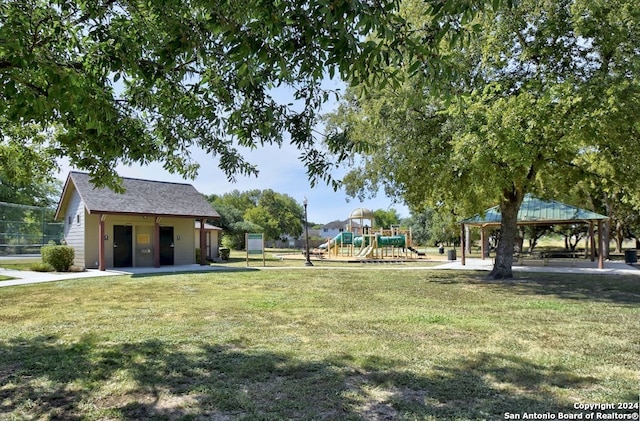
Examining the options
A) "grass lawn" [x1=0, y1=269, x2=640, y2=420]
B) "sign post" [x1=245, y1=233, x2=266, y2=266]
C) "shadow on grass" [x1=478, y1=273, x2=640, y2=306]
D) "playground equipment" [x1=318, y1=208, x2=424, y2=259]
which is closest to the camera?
"grass lawn" [x1=0, y1=269, x2=640, y2=420]

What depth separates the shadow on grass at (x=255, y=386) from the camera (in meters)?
3.62

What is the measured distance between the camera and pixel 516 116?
34.9 ft

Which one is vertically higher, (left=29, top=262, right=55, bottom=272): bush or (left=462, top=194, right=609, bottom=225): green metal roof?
(left=462, top=194, right=609, bottom=225): green metal roof

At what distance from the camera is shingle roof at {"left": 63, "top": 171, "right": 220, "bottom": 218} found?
1909 centimetres

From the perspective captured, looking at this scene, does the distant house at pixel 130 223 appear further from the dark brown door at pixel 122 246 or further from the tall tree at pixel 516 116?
the tall tree at pixel 516 116

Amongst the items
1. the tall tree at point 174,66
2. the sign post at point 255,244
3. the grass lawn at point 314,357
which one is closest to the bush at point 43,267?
the sign post at point 255,244

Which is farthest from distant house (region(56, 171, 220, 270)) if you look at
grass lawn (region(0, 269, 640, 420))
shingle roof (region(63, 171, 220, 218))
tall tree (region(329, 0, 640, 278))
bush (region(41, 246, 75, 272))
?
tall tree (region(329, 0, 640, 278))

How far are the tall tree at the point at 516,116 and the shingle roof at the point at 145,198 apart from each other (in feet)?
35.2

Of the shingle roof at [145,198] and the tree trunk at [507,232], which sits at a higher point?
the shingle roof at [145,198]

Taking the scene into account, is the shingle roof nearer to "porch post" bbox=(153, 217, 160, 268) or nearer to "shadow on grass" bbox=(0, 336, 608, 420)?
"porch post" bbox=(153, 217, 160, 268)

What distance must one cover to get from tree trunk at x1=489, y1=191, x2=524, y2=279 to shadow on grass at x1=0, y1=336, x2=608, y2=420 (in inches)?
411

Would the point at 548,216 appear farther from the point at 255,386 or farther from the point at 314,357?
the point at 255,386

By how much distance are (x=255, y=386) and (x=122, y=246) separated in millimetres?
18251

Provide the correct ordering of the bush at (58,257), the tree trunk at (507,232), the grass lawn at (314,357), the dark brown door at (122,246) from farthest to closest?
the dark brown door at (122,246) → the bush at (58,257) → the tree trunk at (507,232) → the grass lawn at (314,357)
